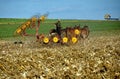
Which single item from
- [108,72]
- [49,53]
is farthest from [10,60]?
[108,72]

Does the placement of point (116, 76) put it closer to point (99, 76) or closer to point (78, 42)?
point (99, 76)

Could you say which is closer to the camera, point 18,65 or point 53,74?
point 53,74

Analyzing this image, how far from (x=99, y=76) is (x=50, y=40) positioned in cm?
833

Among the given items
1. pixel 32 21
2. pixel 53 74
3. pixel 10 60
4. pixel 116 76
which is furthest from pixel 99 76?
pixel 32 21

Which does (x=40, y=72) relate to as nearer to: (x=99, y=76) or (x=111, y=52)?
(x=99, y=76)

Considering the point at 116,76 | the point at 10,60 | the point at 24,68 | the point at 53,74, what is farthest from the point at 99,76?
the point at 10,60

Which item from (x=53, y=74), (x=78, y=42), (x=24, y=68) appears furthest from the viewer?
(x=78, y=42)

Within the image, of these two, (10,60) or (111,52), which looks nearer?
(10,60)

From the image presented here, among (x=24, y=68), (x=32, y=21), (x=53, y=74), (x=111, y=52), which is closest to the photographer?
(x=53, y=74)

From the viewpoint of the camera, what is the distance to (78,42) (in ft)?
52.5

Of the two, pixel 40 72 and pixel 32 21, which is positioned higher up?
pixel 32 21

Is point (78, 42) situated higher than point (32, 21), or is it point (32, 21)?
point (32, 21)

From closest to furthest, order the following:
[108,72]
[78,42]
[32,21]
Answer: [108,72] → [32,21] → [78,42]

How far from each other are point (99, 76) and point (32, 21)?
806cm
